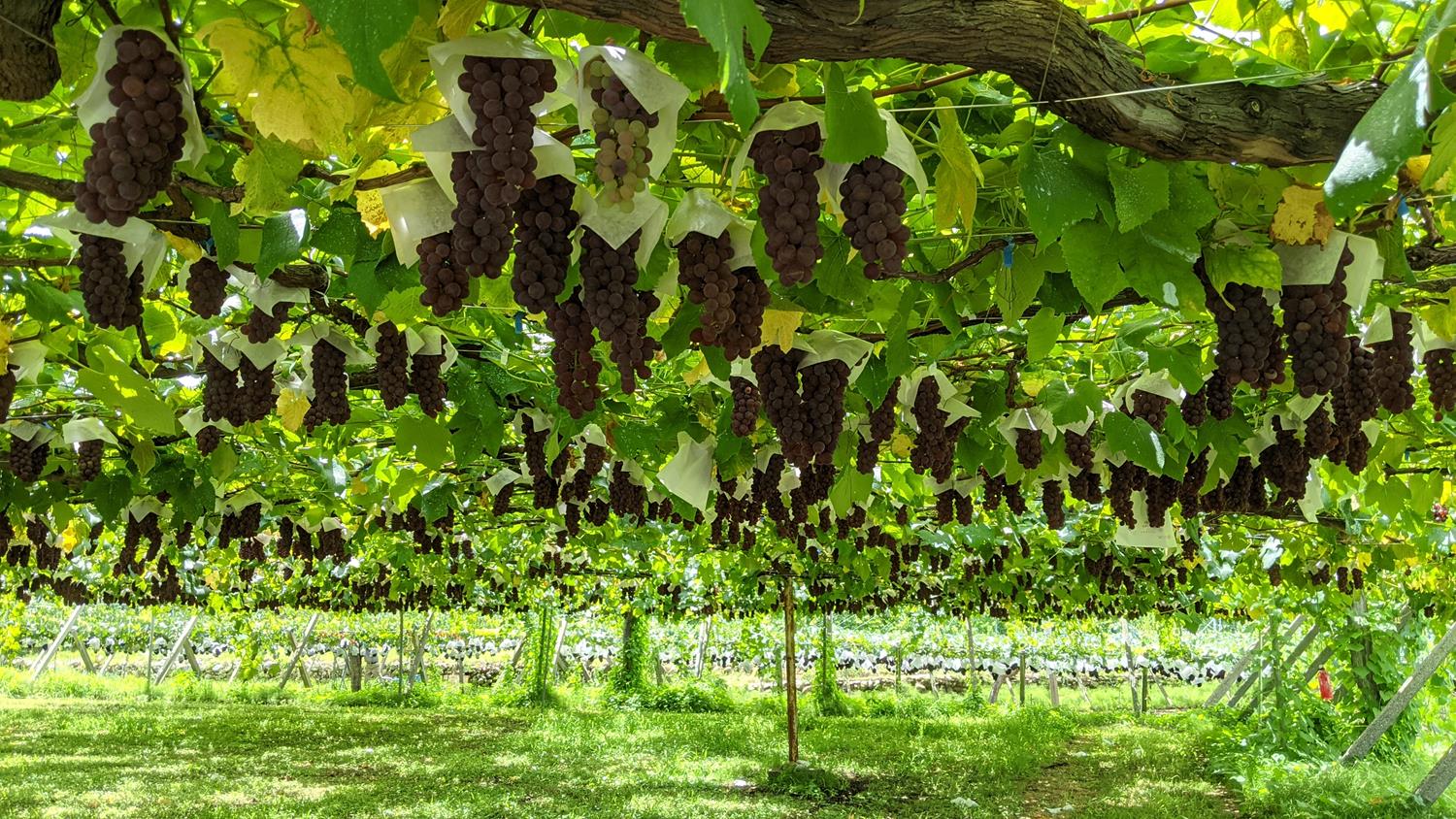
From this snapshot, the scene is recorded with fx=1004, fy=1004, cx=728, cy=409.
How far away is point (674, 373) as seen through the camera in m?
4.39

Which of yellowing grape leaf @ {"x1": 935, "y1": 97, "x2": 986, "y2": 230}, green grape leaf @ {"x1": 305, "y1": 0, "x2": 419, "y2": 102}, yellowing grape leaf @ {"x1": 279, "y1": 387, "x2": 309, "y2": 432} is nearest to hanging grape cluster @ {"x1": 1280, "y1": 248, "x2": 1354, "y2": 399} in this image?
yellowing grape leaf @ {"x1": 935, "y1": 97, "x2": 986, "y2": 230}

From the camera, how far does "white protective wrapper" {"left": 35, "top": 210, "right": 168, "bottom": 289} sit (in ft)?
6.44

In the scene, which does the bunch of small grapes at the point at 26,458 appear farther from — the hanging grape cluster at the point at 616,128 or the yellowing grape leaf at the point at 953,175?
the yellowing grape leaf at the point at 953,175

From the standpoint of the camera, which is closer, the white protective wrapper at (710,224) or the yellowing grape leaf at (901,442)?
the white protective wrapper at (710,224)

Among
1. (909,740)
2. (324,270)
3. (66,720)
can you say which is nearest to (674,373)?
(324,270)

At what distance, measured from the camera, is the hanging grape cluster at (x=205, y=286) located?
7.75 feet

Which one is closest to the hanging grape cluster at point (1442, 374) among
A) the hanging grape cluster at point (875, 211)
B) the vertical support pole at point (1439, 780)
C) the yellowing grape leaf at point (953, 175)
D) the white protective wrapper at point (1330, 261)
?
the white protective wrapper at point (1330, 261)

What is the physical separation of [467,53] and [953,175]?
0.97m

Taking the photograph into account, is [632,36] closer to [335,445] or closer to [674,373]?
[674,373]

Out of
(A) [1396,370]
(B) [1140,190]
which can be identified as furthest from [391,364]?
(A) [1396,370]

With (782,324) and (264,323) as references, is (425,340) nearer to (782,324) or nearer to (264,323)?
(264,323)

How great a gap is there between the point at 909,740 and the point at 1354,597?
623 centimetres

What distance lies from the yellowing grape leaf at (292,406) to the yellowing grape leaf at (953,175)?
2862 mm

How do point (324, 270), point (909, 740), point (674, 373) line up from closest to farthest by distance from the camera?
point (324, 270), point (674, 373), point (909, 740)
